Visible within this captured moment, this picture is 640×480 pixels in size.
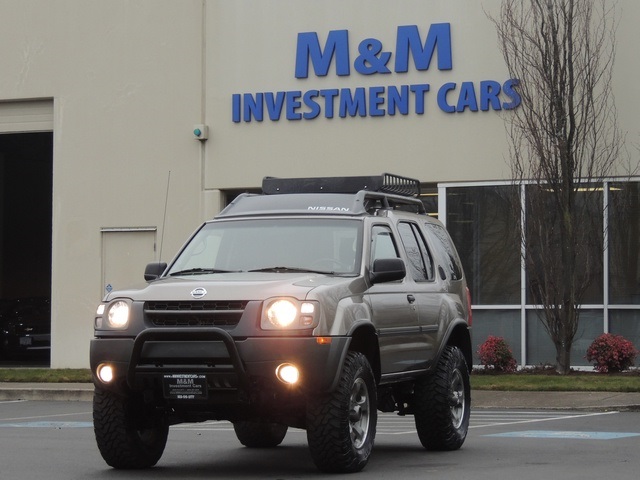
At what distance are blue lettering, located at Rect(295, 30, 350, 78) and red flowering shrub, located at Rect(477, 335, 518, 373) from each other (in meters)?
5.56

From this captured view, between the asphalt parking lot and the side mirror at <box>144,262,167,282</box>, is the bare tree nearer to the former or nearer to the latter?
the asphalt parking lot

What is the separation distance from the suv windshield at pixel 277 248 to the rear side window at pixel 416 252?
955mm

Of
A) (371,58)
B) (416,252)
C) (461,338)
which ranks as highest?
(371,58)

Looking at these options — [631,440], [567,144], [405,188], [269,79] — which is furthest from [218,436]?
[269,79]

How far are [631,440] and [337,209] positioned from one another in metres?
3.81

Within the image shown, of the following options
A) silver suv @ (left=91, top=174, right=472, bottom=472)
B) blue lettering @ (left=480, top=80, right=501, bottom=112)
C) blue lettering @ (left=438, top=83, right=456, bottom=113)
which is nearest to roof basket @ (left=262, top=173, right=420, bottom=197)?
silver suv @ (left=91, top=174, right=472, bottom=472)

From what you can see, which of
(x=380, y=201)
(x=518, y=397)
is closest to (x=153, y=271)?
(x=380, y=201)

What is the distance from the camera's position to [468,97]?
76.5 feet

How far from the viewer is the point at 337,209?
11.2 m

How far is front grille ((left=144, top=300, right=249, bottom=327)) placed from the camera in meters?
9.53

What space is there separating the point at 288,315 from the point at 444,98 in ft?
47.7

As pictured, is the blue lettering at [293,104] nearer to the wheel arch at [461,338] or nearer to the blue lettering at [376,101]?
the blue lettering at [376,101]

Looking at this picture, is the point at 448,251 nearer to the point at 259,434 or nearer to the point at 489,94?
the point at 259,434

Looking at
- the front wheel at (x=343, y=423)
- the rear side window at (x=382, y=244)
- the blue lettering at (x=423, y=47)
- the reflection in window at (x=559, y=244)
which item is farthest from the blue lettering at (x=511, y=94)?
the front wheel at (x=343, y=423)
